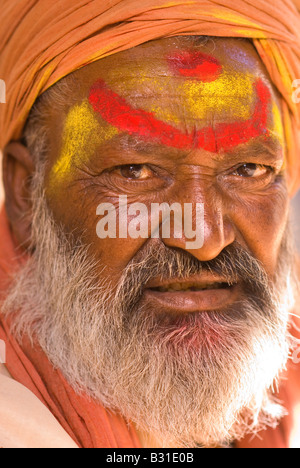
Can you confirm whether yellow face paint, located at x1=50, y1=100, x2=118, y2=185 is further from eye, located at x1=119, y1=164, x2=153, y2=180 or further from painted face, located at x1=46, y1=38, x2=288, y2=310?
eye, located at x1=119, y1=164, x2=153, y2=180

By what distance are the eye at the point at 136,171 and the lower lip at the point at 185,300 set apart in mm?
343

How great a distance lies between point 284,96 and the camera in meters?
2.00

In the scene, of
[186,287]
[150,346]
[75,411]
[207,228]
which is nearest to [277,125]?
[207,228]

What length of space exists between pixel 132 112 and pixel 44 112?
351 mm

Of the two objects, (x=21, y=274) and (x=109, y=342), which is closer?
(x=109, y=342)

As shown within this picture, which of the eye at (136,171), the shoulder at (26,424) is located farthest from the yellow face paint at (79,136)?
the shoulder at (26,424)

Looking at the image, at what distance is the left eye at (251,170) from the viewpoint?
1.92m

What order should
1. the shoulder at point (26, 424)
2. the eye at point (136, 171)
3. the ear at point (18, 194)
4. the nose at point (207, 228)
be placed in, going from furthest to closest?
the ear at point (18, 194) < the eye at point (136, 171) < the nose at point (207, 228) < the shoulder at point (26, 424)

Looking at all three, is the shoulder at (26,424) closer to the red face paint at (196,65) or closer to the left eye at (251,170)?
the left eye at (251,170)

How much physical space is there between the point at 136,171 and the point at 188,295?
40 cm

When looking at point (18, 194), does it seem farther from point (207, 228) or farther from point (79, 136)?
point (207, 228)
